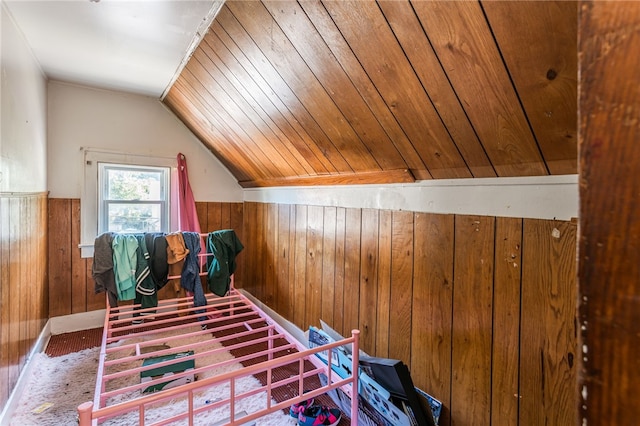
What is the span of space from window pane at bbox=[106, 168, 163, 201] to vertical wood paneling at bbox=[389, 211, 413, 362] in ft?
8.91

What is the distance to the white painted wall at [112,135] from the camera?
2.90 meters

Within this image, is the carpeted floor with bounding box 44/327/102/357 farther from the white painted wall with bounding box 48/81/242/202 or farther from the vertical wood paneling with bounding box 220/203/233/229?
the vertical wood paneling with bounding box 220/203/233/229

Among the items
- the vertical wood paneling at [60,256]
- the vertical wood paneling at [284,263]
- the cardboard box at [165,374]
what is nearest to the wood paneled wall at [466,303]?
the vertical wood paneling at [284,263]

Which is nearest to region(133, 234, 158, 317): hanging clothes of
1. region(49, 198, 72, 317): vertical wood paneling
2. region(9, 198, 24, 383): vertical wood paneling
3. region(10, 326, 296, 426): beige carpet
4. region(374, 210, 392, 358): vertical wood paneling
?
region(10, 326, 296, 426): beige carpet

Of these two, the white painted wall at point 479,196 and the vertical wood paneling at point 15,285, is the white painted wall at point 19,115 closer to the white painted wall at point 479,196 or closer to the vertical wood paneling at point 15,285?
the vertical wood paneling at point 15,285

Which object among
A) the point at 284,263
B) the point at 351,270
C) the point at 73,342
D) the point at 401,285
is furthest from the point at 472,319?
the point at 73,342

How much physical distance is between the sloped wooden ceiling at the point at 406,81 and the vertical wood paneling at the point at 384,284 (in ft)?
0.92

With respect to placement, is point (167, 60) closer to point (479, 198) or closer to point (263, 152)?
point (263, 152)

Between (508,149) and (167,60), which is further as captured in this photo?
(167,60)

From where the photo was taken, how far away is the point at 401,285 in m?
1.80

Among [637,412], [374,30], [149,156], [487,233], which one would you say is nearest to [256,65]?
[374,30]

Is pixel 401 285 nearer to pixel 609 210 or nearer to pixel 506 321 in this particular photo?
pixel 506 321

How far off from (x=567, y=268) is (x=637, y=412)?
3.30 ft

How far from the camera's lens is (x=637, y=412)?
0.33 m
